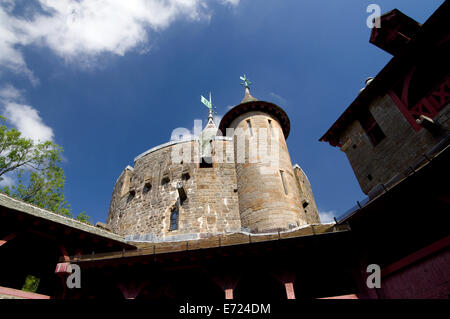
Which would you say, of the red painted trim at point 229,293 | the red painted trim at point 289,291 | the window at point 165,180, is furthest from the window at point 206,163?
the red painted trim at point 289,291

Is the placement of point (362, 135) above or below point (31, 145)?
below

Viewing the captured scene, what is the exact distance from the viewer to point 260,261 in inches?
329

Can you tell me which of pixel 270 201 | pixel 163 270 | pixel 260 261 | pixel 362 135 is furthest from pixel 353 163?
pixel 163 270

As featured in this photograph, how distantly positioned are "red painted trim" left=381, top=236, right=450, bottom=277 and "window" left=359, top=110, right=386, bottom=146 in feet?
23.4

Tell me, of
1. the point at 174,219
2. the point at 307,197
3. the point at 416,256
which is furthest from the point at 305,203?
the point at 416,256

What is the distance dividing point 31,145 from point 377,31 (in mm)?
24310

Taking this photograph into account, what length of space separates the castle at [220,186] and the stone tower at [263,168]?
0.18 feet

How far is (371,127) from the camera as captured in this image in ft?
43.5

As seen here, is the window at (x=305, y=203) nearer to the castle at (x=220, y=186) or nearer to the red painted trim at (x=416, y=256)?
the castle at (x=220, y=186)

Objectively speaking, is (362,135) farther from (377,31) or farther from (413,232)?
(413,232)

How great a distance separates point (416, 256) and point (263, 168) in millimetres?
9938

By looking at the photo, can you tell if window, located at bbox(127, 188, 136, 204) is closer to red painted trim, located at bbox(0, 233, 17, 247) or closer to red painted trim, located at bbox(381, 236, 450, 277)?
red painted trim, located at bbox(0, 233, 17, 247)

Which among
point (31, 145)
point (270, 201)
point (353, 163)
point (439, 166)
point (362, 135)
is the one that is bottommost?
point (439, 166)

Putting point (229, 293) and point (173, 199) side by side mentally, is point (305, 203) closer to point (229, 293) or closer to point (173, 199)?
point (173, 199)
